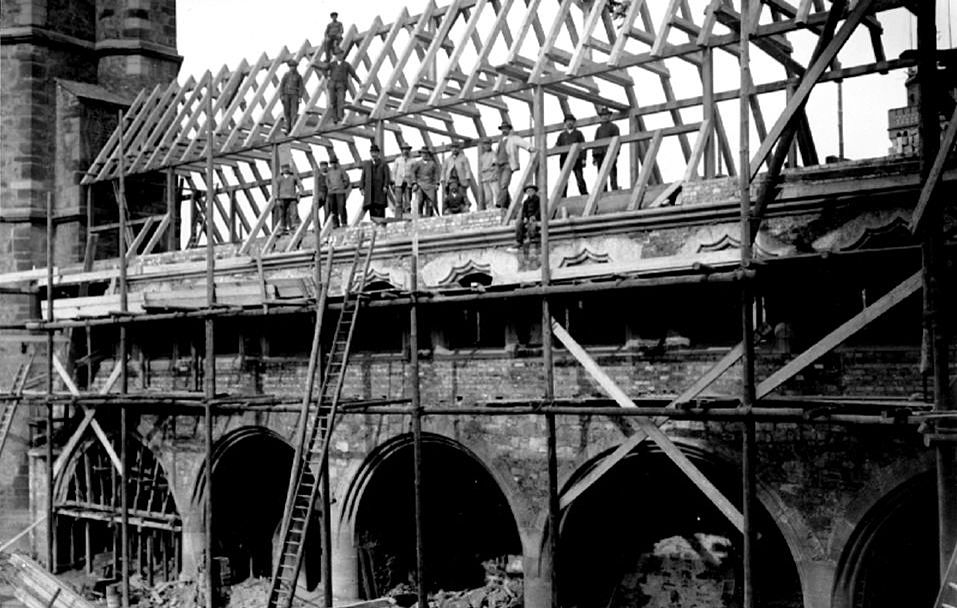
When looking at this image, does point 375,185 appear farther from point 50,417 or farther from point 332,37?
point 50,417

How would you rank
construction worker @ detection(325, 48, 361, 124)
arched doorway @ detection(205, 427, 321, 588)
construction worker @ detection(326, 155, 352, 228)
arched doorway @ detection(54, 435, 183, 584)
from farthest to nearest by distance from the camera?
1. arched doorway @ detection(54, 435, 183, 584)
2. construction worker @ detection(326, 155, 352, 228)
3. arched doorway @ detection(205, 427, 321, 588)
4. construction worker @ detection(325, 48, 361, 124)

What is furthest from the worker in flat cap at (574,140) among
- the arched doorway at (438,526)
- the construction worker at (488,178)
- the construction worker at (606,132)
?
the arched doorway at (438,526)

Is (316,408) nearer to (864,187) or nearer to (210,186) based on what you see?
(210,186)

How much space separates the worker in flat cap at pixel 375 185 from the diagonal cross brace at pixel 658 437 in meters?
5.94

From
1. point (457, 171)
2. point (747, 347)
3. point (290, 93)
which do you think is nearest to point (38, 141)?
point (290, 93)

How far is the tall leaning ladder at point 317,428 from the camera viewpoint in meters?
14.8

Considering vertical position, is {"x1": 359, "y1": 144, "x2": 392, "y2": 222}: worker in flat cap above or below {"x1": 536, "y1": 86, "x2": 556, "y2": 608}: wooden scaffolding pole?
above

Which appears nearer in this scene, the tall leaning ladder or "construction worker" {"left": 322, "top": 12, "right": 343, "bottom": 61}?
the tall leaning ladder

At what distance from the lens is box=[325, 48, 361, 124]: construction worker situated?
1981 cm

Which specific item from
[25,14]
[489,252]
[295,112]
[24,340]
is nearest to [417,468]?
[489,252]

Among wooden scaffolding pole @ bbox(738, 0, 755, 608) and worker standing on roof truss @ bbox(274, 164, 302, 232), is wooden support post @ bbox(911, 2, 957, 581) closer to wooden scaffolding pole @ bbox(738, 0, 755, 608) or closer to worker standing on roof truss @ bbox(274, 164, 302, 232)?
wooden scaffolding pole @ bbox(738, 0, 755, 608)

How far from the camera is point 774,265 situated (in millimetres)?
12328

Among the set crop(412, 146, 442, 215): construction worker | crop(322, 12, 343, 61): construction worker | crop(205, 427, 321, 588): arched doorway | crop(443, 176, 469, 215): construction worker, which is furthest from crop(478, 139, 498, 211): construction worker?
crop(205, 427, 321, 588): arched doorway

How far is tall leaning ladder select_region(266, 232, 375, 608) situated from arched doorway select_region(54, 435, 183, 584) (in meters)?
3.41
